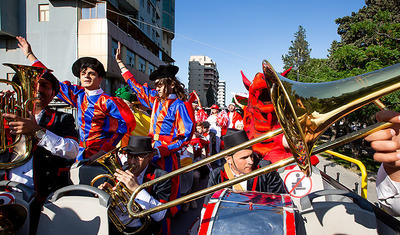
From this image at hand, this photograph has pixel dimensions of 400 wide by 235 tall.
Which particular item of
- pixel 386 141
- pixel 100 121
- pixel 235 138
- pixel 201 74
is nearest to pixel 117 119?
pixel 100 121

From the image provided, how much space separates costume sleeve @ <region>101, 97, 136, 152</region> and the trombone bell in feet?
6.61

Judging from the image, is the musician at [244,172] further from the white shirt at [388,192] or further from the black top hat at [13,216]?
the black top hat at [13,216]

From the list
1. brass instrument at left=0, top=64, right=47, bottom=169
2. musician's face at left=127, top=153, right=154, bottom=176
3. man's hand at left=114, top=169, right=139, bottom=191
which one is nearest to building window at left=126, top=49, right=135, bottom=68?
brass instrument at left=0, top=64, right=47, bottom=169

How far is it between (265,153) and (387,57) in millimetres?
3865

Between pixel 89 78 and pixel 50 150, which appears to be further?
pixel 89 78

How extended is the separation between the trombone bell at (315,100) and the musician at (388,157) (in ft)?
0.62

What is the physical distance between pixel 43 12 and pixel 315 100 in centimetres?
2065

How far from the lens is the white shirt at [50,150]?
196cm

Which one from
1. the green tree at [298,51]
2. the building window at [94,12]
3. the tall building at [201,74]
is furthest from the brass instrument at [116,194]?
the tall building at [201,74]

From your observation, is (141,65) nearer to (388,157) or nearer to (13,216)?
(13,216)

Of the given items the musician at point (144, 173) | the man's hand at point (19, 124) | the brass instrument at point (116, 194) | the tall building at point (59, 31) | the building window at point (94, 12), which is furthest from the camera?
the building window at point (94, 12)

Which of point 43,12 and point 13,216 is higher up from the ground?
point 43,12

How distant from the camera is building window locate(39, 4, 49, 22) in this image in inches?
650

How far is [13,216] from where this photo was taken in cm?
155
